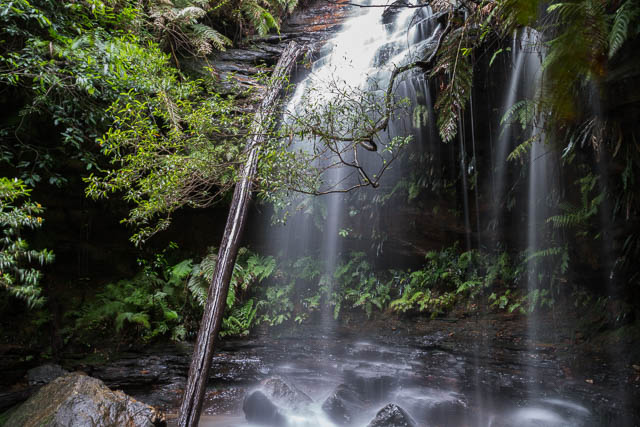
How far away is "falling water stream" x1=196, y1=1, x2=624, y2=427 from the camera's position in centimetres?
378

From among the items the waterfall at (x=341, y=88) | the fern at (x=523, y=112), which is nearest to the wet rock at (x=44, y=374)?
the waterfall at (x=341, y=88)

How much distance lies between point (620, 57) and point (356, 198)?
462cm

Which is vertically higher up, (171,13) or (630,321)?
(171,13)

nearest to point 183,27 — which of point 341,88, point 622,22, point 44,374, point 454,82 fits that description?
point 341,88

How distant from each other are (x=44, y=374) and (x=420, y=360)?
5.06 metres

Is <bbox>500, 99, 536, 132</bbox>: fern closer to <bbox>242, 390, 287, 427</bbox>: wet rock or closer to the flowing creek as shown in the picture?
the flowing creek

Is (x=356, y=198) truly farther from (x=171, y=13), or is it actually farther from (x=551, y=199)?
(x=171, y=13)

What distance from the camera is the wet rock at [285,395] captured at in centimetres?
398

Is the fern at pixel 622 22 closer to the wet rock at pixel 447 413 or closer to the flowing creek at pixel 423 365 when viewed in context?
the flowing creek at pixel 423 365

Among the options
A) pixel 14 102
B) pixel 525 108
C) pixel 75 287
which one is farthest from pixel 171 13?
pixel 525 108

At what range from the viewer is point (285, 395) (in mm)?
4070

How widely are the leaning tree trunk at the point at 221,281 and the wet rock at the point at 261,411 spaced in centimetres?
89

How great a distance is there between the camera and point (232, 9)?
22.6ft

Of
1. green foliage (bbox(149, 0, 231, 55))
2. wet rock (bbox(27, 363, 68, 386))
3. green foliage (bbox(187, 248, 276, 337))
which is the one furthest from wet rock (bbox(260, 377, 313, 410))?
green foliage (bbox(149, 0, 231, 55))
